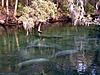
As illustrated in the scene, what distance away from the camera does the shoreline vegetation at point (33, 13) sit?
41.6 m

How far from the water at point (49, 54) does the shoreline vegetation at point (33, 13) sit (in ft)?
10.1

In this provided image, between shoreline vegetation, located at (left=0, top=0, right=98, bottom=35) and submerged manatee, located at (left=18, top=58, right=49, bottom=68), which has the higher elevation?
shoreline vegetation, located at (left=0, top=0, right=98, bottom=35)

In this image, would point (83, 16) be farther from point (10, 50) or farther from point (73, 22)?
point (10, 50)

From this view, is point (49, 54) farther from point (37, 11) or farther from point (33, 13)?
point (33, 13)

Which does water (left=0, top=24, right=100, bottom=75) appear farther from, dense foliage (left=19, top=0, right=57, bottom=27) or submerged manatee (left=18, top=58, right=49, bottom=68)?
dense foliage (left=19, top=0, right=57, bottom=27)

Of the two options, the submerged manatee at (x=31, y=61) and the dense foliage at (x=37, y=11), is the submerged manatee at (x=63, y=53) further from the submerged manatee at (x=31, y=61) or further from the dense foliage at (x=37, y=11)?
the dense foliage at (x=37, y=11)

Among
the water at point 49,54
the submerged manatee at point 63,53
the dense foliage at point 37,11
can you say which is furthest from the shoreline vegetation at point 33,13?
the submerged manatee at point 63,53

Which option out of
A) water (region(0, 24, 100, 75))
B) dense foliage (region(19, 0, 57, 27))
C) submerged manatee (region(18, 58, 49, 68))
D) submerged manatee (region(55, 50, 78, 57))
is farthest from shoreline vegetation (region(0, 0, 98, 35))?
submerged manatee (region(18, 58, 49, 68))

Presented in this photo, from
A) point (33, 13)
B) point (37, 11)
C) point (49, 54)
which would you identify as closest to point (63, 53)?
point (49, 54)

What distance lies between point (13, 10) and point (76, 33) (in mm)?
14845

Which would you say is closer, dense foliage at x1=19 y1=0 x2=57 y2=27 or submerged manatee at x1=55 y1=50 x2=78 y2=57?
submerged manatee at x1=55 y1=50 x2=78 y2=57

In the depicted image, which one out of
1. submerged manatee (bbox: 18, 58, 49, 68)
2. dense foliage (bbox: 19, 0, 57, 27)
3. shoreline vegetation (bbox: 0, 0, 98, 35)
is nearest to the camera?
submerged manatee (bbox: 18, 58, 49, 68)

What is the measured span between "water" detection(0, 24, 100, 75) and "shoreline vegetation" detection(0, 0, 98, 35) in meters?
3.08

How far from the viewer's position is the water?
70.7 feet
